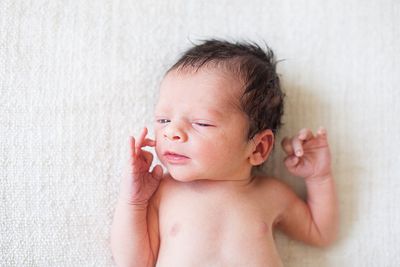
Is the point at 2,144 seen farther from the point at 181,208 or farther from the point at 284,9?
the point at 284,9

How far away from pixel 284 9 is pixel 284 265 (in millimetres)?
797

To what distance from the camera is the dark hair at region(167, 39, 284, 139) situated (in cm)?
123

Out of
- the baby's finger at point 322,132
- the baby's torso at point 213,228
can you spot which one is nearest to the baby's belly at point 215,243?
the baby's torso at point 213,228

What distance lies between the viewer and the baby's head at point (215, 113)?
3.88ft

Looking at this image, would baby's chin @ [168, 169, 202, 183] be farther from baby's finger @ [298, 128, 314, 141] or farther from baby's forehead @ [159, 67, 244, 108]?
baby's finger @ [298, 128, 314, 141]

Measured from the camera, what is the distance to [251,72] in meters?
1.24

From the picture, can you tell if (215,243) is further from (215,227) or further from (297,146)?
(297,146)

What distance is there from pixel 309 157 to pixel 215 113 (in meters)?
0.36

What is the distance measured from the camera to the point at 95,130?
4.38 ft

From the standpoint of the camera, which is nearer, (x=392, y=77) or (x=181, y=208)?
(x=181, y=208)

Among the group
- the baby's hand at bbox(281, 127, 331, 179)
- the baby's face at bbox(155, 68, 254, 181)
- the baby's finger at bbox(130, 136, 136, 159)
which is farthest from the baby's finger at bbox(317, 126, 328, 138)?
the baby's finger at bbox(130, 136, 136, 159)

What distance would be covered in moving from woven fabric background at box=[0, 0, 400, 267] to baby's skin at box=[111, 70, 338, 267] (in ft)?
0.34

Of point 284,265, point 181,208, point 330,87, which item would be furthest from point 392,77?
point 181,208

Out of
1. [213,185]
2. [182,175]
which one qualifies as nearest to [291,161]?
[213,185]
